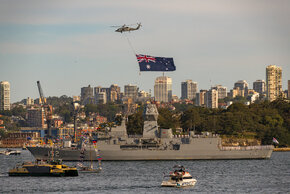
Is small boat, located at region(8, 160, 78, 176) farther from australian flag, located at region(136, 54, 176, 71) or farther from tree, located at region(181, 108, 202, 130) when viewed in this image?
tree, located at region(181, 108, 202, 130)

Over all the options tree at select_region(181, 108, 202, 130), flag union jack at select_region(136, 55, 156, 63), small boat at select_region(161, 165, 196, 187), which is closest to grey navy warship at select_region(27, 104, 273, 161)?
flag union jack at select_region(136, 55, 156, 63)

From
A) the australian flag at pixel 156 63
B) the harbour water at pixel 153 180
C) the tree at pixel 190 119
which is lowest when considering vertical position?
the harbour water at pixel 153 180

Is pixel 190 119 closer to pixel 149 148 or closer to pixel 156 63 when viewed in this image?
pixel 149 148

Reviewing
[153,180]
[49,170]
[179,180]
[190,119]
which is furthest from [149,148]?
[190,119]

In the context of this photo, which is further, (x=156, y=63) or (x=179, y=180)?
→ (x=156, y=63)

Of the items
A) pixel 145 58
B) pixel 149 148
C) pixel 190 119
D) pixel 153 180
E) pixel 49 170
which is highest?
pixel 145 58

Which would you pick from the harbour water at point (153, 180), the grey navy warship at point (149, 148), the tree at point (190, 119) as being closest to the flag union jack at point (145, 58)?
the grey navy warship at point (149, 148)

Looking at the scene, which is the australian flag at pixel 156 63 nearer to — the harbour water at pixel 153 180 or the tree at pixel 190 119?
the harbour water at pixel 153 180
